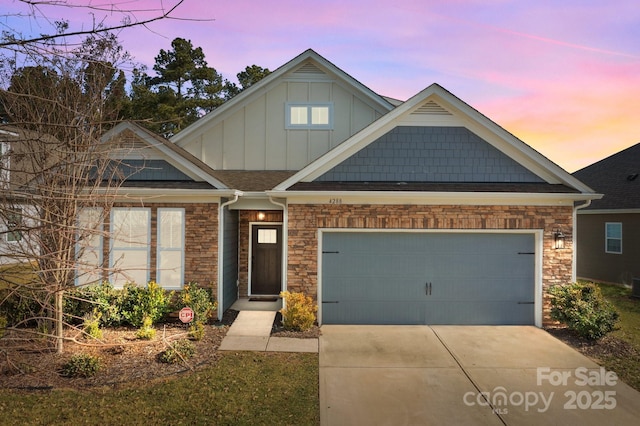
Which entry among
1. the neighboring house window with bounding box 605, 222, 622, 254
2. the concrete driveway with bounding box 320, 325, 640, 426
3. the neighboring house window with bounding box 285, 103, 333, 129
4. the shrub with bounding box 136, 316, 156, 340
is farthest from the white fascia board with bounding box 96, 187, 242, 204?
the neighboring house window with bounding box 605, 222, 622, 254

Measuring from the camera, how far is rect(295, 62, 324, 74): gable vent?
1252cm

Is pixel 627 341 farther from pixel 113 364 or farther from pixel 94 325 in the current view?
pixel 94 325

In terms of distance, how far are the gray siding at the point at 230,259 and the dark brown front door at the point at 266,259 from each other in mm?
578

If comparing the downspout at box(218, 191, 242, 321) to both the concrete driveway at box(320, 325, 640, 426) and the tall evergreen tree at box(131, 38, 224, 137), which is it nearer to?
the concrete driveway at box(320, 325, 640, 426)

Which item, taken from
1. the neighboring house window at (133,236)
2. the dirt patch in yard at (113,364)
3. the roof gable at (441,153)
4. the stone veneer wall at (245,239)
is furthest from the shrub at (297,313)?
the neighboring house window at (133,236)

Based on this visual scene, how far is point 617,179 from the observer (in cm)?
1688

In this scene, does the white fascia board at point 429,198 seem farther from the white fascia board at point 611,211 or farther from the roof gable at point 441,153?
the white fascia board at point 611,211

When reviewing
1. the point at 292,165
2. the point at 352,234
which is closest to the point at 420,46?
the point at 292,165

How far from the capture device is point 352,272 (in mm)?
9375

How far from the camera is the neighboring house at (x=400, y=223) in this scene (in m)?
9.26

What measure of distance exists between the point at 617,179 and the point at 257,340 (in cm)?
1733

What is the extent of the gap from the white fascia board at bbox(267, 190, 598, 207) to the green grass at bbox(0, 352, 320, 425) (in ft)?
13.0

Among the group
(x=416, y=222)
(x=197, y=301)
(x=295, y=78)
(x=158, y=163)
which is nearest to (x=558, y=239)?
(x=416, y=222)

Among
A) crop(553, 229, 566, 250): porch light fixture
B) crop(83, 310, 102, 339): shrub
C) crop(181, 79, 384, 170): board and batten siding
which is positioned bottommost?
crop(83, 310, 102, 339): shrub
